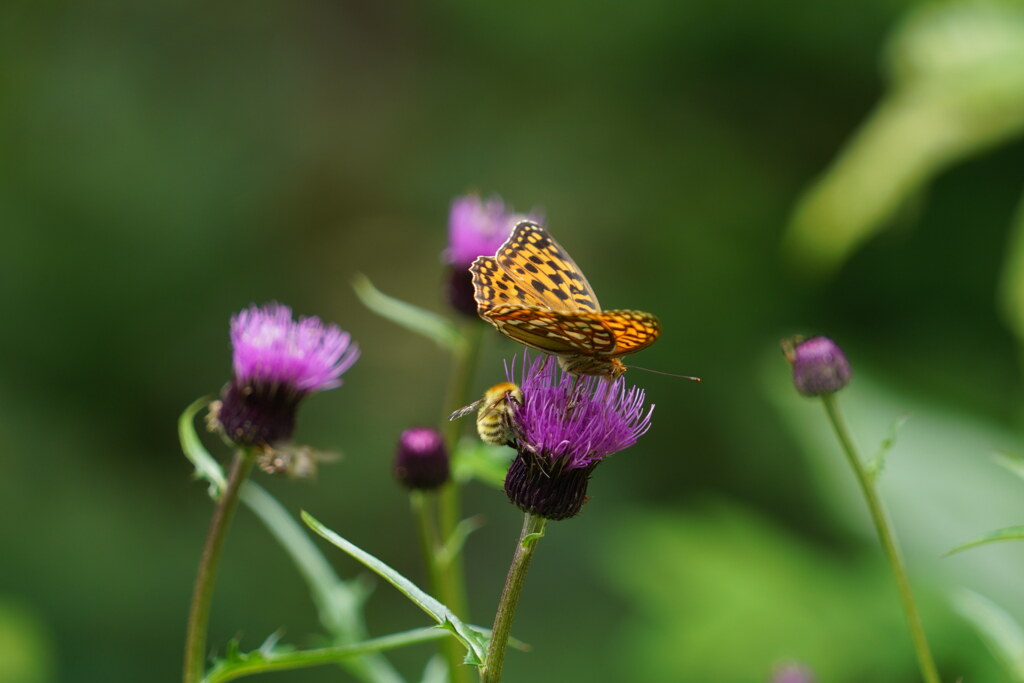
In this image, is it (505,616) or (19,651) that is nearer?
(505,616)

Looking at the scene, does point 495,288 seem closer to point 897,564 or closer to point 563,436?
point 563,436

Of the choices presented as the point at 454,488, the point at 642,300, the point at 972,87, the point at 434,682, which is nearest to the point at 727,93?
the point at 642,300

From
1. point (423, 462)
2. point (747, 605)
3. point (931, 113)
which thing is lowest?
point (423, 462)

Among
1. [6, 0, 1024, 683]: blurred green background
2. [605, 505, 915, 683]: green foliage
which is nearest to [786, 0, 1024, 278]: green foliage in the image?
[6, 0, 1024, 683]: blurred green background

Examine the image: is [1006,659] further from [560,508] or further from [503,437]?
[503,437]

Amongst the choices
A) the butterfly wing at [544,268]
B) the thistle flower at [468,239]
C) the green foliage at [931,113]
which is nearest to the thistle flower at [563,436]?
the butterfly wing at [544,268]

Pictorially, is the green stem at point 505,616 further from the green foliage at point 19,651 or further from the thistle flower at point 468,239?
the green foliage at point 19,651

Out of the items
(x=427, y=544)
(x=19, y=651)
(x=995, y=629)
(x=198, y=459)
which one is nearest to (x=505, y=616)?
(x=427, y=544)
